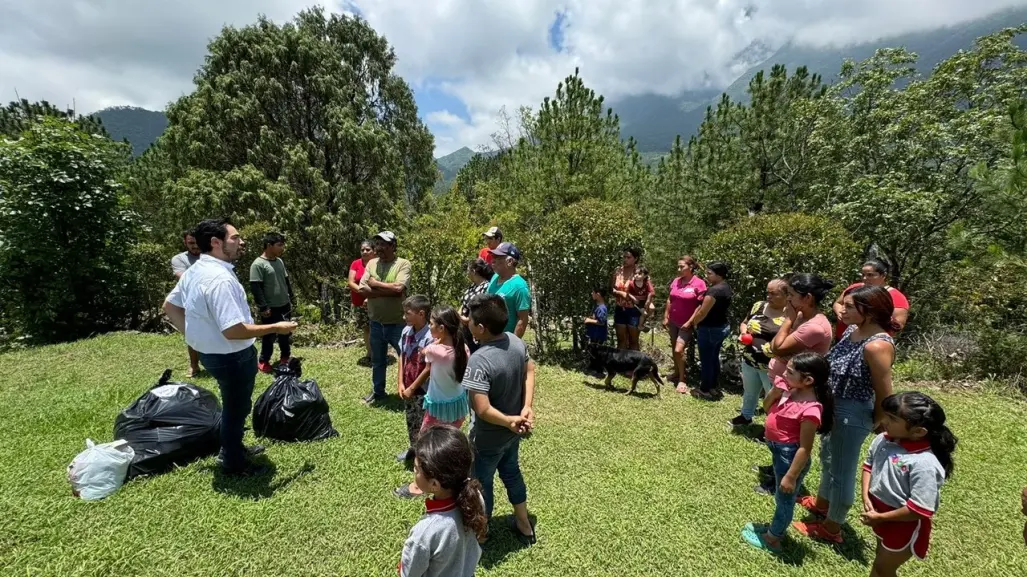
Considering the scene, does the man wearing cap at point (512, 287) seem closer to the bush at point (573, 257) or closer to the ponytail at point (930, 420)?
the ponytail at point (930, 420)

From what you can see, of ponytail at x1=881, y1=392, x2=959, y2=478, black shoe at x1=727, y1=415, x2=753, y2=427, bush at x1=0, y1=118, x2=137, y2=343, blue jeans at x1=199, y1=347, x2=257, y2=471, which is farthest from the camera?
bush at x1=0, y1=118, x2=137, y2=343

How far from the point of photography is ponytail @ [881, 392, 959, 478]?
196cm

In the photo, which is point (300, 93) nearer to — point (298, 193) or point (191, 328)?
point (298, 193)

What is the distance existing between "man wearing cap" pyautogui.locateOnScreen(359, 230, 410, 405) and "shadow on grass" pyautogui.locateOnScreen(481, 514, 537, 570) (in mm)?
2412

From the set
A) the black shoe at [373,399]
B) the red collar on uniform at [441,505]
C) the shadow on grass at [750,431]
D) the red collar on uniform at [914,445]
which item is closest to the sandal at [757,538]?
the red collar on uniform at [914,445]

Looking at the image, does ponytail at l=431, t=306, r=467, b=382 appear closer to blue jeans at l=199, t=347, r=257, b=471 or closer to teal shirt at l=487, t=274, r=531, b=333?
teal shirt at l=487, t=274, r=531, b=333

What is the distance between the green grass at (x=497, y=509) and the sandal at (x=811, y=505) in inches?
8.9

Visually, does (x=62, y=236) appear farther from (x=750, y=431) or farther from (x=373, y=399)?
(x=750, y=431)

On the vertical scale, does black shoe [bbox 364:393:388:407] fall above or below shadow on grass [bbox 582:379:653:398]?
above

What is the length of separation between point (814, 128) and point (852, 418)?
1333 cm

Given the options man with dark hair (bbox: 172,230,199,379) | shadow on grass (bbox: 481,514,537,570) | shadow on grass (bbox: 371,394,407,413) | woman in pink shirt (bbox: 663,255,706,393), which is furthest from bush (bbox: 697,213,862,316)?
man with dark hair (bbox: 172,230,199,379)

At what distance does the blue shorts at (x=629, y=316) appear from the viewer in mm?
6293

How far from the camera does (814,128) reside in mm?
12484

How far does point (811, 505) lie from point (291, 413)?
14.3 ft
